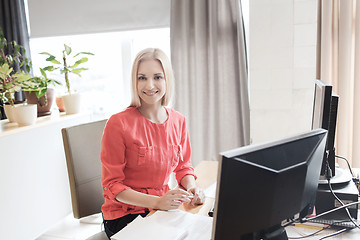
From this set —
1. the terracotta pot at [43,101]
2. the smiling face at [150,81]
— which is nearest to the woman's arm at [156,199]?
the smiling face at [150,81]

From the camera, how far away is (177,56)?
8.96 feet

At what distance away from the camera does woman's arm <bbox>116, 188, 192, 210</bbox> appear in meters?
1.20

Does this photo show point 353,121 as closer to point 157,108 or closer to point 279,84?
point 279,84

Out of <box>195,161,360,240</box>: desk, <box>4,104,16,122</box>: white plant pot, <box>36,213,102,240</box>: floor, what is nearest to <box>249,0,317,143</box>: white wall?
<box>195,161,360,240</box>: desk

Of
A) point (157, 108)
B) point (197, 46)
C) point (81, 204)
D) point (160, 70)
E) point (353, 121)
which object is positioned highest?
point (197, 46)

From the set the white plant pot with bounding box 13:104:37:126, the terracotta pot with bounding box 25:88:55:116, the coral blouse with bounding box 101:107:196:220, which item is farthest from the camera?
the terracotta pot with bounding box 25:88:55:116

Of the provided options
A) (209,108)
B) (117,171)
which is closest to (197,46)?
(209,108)

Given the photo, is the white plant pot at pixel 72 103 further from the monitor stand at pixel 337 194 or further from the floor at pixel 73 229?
the monitor stand at pixel 337 194

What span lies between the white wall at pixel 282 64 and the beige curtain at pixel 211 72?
0.32 m

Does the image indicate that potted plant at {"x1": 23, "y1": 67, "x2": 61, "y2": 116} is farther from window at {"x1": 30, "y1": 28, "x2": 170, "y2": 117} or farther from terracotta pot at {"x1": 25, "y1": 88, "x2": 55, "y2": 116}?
window at {"x1": 30, "y1": 28, "x2": 170, "y2": 117}

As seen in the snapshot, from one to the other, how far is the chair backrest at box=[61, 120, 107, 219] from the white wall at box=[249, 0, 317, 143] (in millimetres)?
1156

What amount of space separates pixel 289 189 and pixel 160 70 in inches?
30.0

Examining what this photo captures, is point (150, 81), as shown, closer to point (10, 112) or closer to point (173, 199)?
point (173, 199)

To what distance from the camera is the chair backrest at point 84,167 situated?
4.93ft
